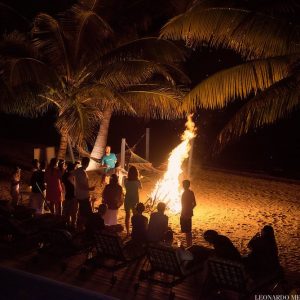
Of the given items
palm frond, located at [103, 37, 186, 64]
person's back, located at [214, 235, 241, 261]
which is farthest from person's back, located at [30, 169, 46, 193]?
palm frond, located at [103, 37, 186, 64]

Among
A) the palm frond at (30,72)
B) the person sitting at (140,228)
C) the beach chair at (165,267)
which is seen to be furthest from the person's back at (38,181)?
the palm frond at (30,72)

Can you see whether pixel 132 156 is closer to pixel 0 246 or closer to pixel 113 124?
pixel 0 246

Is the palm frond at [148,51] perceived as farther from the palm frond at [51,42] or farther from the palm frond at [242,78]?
the palm frond at [242,78]

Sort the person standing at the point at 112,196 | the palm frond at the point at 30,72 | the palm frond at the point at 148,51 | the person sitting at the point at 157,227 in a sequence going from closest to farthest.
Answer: the person sitting at the point at 157,227, the person standing at the point at 112,196, the palm frond at the point at 30,72, the palm frond at the point at 148,51

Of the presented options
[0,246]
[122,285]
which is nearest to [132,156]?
[0,246]

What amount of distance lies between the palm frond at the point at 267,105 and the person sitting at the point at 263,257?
2895mm

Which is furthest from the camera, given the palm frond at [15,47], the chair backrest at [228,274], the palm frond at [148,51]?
the palm frond at [15,47]

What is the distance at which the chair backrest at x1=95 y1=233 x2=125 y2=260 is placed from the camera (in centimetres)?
825

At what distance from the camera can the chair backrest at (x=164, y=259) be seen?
7789 mm

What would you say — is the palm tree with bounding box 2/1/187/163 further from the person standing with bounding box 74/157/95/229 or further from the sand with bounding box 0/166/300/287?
the person standing with bounding box 74/157/95/229

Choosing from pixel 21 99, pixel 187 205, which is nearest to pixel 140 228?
pixel 187 205

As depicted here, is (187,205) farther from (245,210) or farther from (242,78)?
(245,210)

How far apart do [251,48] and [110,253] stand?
564 cm

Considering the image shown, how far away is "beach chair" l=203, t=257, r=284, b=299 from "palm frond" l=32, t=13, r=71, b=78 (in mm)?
10850
